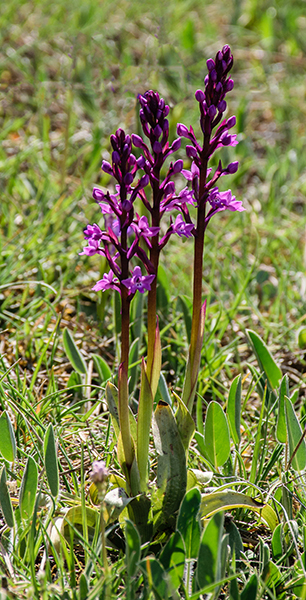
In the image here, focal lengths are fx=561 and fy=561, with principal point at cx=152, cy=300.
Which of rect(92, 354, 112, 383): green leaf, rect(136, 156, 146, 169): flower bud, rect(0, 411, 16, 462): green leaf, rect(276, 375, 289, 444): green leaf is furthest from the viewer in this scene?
rect(92, 354, 112, 383): green leaf


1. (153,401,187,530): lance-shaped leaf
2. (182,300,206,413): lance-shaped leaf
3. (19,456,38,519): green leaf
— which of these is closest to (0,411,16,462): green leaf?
(19,456,38,519): green leaf

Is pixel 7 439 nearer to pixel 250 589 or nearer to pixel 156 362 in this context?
pixel 156 362

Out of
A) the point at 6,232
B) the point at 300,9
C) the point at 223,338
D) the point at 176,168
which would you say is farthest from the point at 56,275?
the point at 300,9

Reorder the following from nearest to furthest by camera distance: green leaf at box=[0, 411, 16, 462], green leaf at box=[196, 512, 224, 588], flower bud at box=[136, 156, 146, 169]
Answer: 1. green leaf at box=[196, 512, 224, 588]
2. flower bud at box=[136, 156, 146, 169]
3. green leaf at box=[0, 411, 16, 462]

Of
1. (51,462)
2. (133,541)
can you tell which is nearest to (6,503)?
(51,462)

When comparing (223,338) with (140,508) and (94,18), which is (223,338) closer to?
(140,508)

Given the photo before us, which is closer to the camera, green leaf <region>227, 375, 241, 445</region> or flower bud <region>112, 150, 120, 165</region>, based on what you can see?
flower bud <region>112, 150, 120, 165</region>

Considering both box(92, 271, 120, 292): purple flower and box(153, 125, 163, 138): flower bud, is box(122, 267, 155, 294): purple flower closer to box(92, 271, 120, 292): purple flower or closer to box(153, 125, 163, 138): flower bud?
box(92, 271, 120, 292): purple flower
